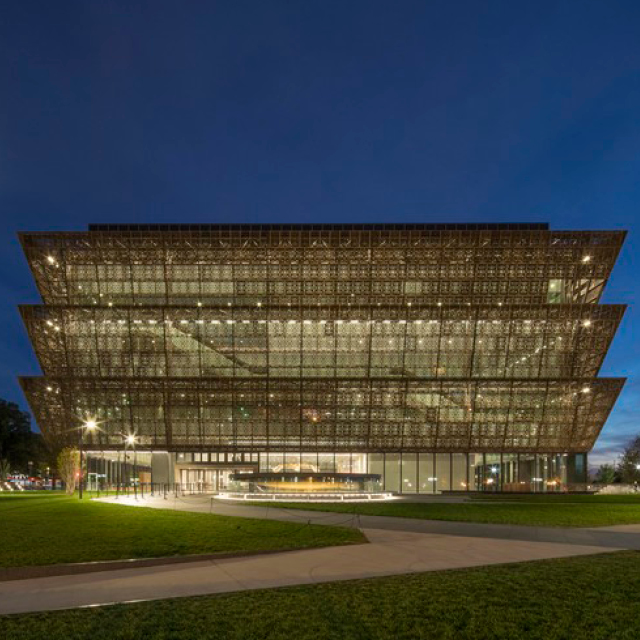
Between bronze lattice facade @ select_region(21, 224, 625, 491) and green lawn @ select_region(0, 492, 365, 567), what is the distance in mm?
43450

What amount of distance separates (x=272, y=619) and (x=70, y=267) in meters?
67.8

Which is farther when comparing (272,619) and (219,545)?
(219,545)

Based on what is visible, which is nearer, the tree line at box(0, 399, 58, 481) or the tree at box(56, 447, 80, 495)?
the tree at box(56, 447, 80, 495)

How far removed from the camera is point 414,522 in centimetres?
2636

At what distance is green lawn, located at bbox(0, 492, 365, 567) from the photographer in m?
15.8

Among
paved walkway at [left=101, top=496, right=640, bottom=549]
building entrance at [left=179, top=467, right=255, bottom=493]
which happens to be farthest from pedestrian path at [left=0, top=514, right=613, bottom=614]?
building entrance at [left=179, top=467, right=255, bottom=493]

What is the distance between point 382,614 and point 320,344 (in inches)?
2418

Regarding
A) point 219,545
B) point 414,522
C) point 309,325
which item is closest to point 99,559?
point 219,545

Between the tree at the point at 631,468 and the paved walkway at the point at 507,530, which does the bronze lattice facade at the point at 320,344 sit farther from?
the paved walkway at the point at 507,530

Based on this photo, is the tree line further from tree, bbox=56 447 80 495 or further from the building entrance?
tree, bbox=56 447 80 495

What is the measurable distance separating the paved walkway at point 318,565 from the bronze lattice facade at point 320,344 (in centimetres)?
4855

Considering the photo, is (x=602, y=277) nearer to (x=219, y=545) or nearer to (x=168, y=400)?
(x=168, y=400)

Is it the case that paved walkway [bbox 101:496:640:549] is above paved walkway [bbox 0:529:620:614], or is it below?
below

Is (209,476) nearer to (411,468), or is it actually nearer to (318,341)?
(318,341)
